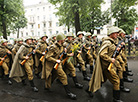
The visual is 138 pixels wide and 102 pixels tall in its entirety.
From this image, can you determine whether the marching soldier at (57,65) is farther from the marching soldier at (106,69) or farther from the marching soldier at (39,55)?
the marching soldier at (39,55)

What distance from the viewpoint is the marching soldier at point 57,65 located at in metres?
4.10

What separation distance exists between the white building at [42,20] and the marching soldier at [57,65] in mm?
40890

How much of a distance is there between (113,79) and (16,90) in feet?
12.0

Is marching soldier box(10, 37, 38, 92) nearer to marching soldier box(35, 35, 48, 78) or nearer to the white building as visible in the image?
marching soldier box(35, 35, 48, 78)

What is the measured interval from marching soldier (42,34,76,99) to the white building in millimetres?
40890

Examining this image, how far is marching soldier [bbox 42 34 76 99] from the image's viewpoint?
4.10m

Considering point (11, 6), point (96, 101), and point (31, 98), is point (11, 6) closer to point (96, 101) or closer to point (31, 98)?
point (31, 98)

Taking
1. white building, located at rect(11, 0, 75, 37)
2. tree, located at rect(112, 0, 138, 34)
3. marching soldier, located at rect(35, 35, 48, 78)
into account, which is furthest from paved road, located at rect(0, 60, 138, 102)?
white building, located at rect(11, 0, 75, 37)

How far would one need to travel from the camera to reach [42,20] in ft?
155

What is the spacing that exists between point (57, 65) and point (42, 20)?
45.5 metres

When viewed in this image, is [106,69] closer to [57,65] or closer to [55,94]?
[57,65]

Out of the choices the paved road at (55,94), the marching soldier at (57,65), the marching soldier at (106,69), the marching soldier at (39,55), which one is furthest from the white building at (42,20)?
the marching soldier at (106,69)

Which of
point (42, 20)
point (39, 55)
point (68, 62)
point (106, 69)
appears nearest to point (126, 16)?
point (39, 55)

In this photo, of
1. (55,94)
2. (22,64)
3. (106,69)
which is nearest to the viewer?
(106,69)
